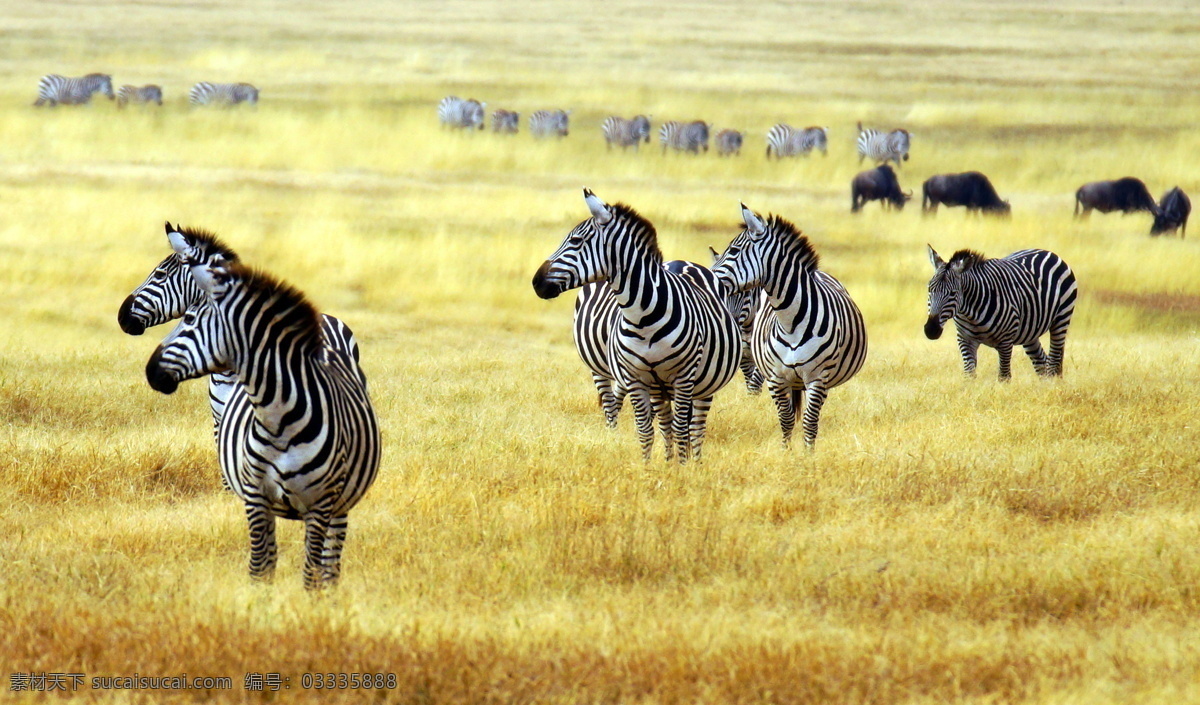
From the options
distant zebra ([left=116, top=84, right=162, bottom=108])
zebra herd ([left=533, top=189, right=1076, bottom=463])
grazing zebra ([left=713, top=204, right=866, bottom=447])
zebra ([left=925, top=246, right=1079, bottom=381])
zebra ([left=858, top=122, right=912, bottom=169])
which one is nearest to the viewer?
zebra herd ([left=533, top=189, right=1076, bottom=463])

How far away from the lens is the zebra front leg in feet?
18.4

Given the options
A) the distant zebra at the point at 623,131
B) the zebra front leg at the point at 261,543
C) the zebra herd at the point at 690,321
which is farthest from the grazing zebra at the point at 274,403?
the distant zebra at the point at 623,131

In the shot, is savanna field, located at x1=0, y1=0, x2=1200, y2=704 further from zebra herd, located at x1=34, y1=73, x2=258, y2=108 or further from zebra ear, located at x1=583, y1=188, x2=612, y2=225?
zebra herd, located at x1=34, y1=73, x2=258, y2=108

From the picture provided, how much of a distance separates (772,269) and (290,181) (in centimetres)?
2098

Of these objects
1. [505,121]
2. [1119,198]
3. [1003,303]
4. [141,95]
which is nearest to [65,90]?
[141,95]

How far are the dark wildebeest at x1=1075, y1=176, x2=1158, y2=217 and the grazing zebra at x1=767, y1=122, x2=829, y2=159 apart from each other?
38.4 ft

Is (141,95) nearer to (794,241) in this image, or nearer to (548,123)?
(548,123)

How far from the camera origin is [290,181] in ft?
91.7

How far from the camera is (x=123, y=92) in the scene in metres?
42.8

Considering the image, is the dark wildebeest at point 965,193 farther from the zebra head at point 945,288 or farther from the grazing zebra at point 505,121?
the grazing zebra at point 505,121

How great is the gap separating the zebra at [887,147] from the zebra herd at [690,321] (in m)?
26.5

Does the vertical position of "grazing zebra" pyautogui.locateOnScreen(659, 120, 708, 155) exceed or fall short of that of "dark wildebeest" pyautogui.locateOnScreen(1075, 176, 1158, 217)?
it exceeds it

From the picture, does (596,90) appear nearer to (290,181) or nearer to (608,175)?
(608,175)

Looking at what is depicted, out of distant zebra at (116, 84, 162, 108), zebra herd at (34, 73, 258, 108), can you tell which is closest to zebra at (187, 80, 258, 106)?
zebra herd at (34, 73, 258, 108)
